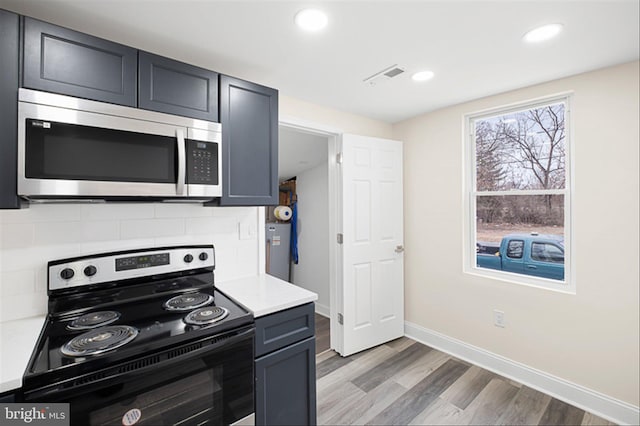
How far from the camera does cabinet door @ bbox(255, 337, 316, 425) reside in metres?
1.48

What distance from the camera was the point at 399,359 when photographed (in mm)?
2674

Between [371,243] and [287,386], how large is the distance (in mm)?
1586

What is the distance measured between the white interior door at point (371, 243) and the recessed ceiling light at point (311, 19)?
1.25 metres

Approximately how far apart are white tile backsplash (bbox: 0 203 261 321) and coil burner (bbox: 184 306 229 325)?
569 mm

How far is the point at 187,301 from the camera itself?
159cm

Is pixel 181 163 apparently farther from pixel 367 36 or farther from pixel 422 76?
pixel 422 76

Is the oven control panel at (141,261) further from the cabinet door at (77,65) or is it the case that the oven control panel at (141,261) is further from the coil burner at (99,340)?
the cabinet door at (77,65)

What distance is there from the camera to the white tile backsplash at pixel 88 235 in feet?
4.55

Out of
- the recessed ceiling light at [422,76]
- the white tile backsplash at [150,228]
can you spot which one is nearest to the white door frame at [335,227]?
the recessed ceiling light at [422,76]

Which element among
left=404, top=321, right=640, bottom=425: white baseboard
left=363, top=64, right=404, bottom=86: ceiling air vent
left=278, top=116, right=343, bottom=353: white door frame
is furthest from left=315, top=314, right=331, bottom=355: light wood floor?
left=363, top=64, right=404, bottom=86: ceiling air vent

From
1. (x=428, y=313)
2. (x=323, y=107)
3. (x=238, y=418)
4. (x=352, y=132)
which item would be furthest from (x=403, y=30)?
(x=428, y=313)

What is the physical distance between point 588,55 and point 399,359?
104 inches

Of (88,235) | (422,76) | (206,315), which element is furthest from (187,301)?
(422,76)

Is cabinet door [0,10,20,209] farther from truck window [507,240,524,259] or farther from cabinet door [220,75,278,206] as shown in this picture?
truck window [507,240,524,259]
